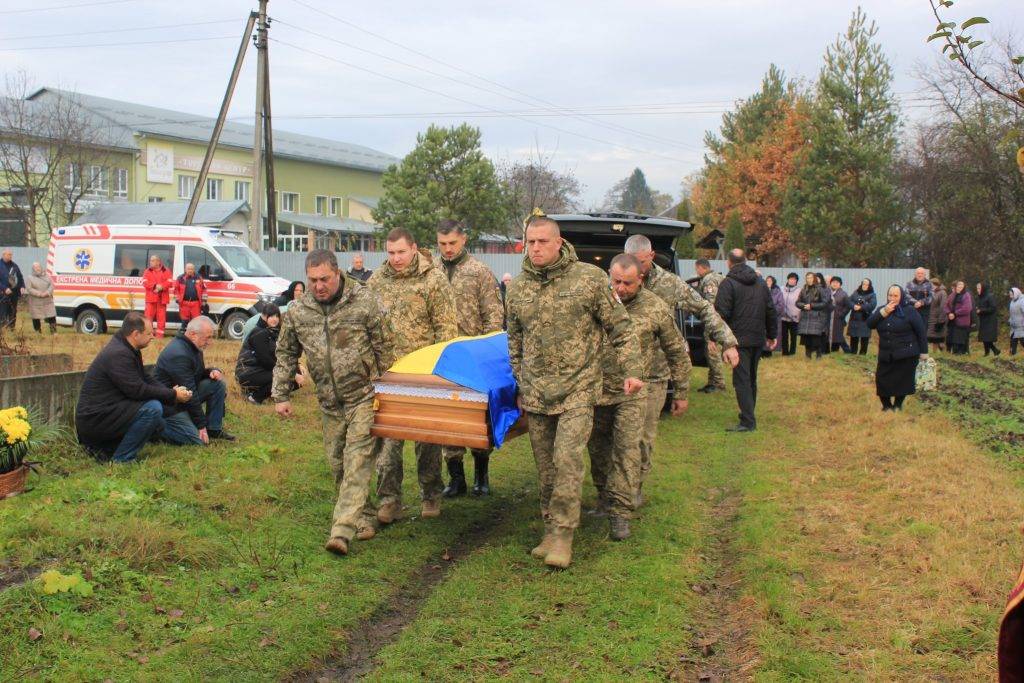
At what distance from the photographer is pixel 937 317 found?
75.6 feet

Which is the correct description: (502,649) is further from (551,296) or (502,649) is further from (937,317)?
(937,317)

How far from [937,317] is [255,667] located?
72.0ft

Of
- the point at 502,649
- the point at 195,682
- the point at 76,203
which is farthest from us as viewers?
the point at 76,203

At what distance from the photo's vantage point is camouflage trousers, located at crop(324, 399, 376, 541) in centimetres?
654

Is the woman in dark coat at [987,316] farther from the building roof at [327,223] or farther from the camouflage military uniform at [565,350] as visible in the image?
the building roof at [327,223]

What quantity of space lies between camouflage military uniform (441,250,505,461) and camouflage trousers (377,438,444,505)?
0.76m

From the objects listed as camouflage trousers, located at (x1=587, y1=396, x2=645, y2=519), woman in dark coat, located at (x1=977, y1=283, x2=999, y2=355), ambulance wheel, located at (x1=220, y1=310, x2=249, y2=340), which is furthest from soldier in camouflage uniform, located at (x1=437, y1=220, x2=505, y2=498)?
woman in dark coat, located at (x1=977, y1=283, x2=999, y2=355)

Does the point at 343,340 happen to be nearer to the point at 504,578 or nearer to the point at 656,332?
the point at 504,578

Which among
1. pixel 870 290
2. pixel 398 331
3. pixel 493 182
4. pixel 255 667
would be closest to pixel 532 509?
pixel 398 331

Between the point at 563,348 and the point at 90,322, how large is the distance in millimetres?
18441

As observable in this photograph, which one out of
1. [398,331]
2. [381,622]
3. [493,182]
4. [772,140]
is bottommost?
[381,622]

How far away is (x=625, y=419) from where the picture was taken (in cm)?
702

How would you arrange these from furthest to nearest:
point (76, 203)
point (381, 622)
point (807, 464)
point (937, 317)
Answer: point (76, 203) < point (937, 317) < point (807, 464) < point (381, 622)

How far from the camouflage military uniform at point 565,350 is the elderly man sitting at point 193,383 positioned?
4515mm
